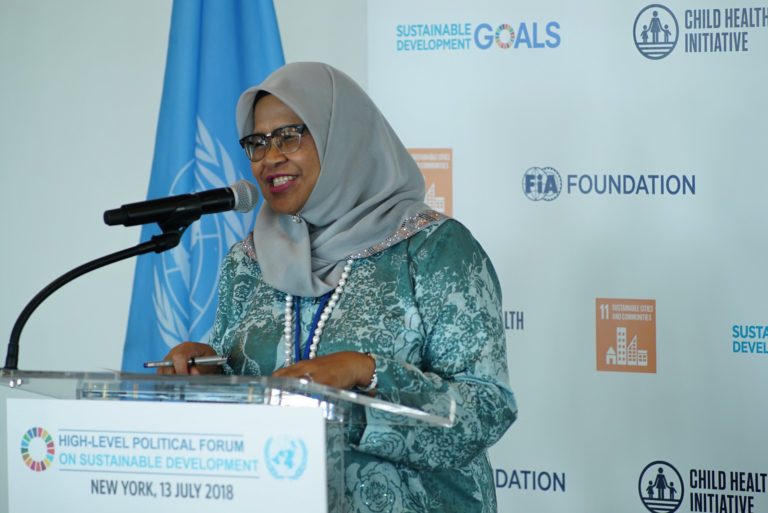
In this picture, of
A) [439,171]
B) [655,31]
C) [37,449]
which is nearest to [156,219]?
[37,449]

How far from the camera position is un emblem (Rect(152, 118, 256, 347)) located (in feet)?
9.35

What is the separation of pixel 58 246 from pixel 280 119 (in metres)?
2.33

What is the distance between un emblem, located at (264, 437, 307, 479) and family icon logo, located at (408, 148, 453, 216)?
1.97 m

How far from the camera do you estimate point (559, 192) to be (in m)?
2.87

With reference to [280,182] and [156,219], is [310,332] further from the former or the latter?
[156,219]

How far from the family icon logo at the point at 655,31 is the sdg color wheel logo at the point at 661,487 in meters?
1.35

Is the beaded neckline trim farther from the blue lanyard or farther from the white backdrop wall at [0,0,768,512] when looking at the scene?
the white backdrop wall at [0,0,768,512]

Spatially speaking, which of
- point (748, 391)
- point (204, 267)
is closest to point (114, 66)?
point (204, 267)

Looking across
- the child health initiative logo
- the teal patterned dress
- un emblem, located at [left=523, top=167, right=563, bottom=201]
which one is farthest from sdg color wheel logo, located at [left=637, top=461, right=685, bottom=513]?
the teal patterned dress

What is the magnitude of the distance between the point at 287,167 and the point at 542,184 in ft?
4.39

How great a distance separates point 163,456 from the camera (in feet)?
3.64

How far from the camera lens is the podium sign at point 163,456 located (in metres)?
1.05

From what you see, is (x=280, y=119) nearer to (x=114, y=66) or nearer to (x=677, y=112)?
(x=677, y=112)

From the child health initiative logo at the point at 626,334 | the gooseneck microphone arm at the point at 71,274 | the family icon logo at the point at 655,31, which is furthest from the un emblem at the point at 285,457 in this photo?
the family icon logo at the point at 655,31
